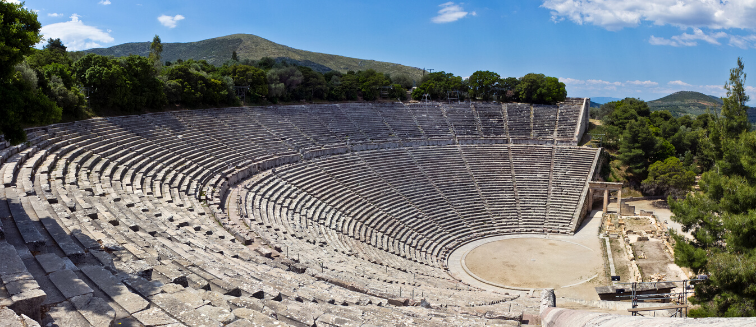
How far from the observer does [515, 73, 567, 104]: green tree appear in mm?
43062

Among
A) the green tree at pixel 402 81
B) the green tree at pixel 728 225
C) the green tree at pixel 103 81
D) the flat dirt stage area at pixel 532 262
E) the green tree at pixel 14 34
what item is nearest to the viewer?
the green tree at pixel 14 34

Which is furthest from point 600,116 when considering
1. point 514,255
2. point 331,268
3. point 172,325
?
point 172,325

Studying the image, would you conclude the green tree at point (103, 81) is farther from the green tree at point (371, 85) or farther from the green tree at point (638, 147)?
the green tree at point (638, 147)

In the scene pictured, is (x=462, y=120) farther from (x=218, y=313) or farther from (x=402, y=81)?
(x=218, y=313)

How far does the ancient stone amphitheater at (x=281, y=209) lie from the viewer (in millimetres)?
6059

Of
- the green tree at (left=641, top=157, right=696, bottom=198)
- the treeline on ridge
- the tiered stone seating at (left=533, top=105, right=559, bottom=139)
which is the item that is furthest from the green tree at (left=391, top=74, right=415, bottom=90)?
the green tree at (left=641, top=157, right=696, bottom=198)

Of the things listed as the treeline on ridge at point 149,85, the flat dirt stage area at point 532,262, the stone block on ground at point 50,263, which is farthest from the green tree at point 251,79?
the stone block on ground at point 50,263

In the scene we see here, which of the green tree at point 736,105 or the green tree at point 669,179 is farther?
the green tree at point 669,179

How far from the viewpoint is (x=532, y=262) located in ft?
72.3

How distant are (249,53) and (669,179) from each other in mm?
84203

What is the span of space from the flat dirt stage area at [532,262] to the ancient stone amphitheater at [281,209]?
61.5 inches

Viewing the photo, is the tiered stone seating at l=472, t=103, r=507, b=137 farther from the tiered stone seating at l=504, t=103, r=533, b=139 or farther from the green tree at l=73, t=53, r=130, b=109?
the green tree at l=73, t=53, r=130, b=109

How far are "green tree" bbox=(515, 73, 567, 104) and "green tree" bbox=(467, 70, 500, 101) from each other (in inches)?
122

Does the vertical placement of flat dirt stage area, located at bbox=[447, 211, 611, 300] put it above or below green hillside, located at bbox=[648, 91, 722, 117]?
below
